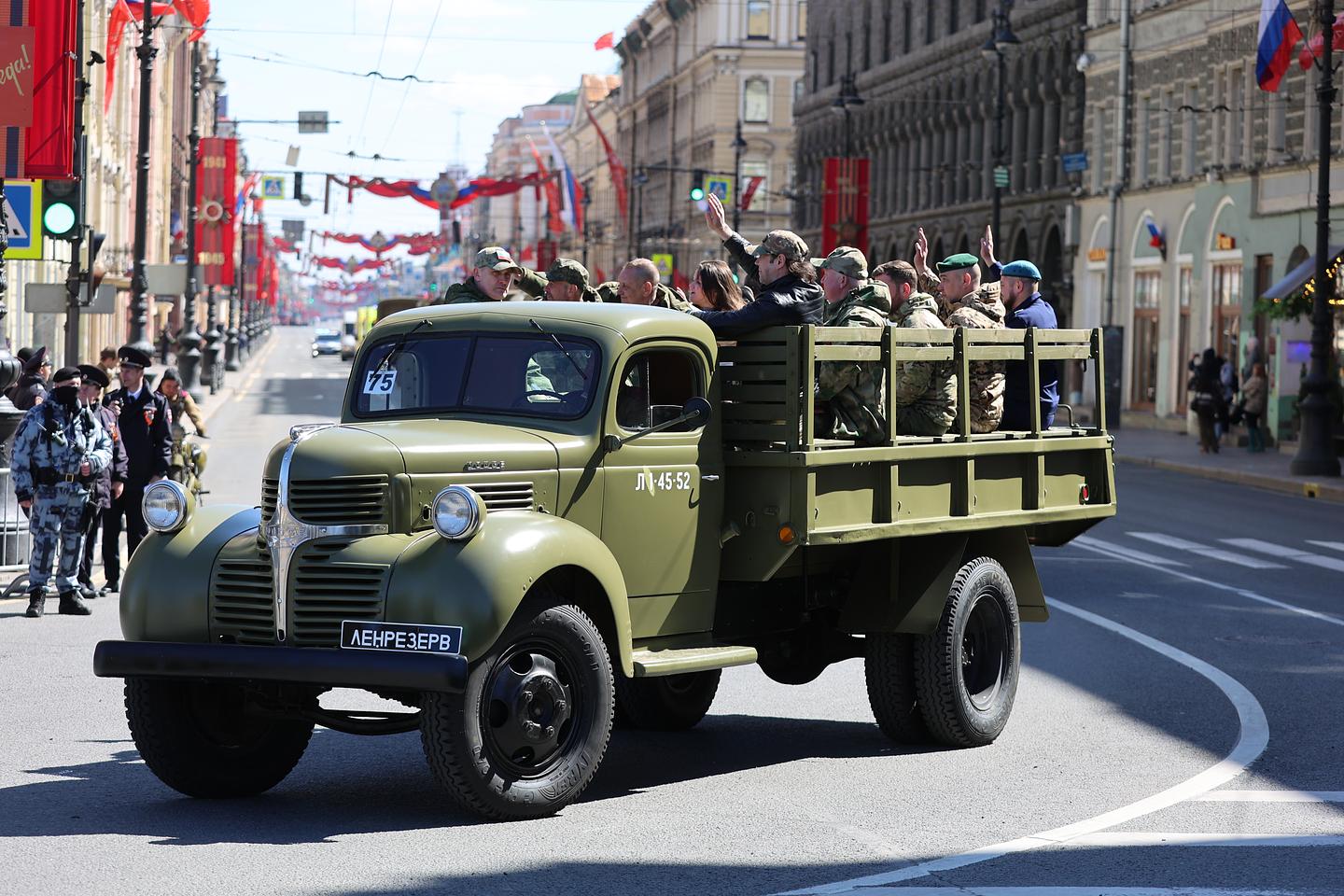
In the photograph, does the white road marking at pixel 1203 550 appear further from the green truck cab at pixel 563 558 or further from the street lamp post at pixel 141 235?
the street lamp post at pixel 141 235

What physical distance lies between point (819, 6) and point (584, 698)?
80.8m

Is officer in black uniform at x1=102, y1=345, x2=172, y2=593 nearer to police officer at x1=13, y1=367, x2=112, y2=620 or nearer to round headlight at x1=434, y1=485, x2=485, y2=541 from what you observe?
police officer at x1=13, y1=367, x2=112, y2=620

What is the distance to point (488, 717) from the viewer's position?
8.43 meters

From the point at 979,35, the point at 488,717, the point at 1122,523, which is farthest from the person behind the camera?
the point at 979,35

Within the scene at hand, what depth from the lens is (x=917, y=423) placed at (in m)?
A: 10.8

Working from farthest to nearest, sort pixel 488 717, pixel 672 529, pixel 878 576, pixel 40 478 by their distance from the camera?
pixel 40 478 < pixel 878 576 < pixel 672 529 < pixel 488 717

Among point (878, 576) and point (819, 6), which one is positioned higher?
point (819, 6)

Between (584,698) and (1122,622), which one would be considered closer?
(584,698)

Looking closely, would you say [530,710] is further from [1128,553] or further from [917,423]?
[1128,553]

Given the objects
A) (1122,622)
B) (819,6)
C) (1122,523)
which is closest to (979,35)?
(819,6)

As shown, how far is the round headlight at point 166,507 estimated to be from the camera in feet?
29.6

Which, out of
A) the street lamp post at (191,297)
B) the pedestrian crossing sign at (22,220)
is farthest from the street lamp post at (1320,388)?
the street lamp post at (191,297)

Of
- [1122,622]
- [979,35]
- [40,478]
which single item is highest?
[979,35]

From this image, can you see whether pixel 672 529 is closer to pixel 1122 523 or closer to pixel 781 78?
pixel 1122 523
